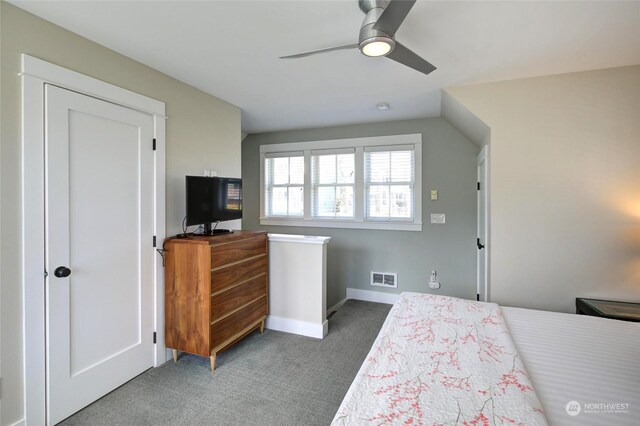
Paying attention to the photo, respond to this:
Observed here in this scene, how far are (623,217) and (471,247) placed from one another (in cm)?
153

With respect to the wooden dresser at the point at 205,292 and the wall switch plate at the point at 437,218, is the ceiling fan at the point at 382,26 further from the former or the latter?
the wall switch plate at the point at 437,218

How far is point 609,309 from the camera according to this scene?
2.34m

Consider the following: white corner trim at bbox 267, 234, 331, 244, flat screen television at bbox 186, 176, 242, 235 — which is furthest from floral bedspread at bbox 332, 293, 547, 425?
flat screen television at bbox 186, 176, 242, 235

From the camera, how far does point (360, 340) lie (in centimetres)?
309

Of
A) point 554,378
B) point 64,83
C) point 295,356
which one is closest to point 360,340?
point 295,356

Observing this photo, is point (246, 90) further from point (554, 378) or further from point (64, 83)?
point (554, 378)

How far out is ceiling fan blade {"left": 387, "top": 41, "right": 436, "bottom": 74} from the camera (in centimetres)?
179

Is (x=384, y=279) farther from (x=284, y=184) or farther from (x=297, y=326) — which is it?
(x=284, y=184)

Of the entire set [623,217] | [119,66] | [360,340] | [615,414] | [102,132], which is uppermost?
[119,66]

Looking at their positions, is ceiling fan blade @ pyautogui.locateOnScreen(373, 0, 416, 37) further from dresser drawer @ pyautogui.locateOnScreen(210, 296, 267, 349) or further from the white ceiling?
dresser drawer @ pyautogui.locateOnScreen(210, 296, 267, 349)

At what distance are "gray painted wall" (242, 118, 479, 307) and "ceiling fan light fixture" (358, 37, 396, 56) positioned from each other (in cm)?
250

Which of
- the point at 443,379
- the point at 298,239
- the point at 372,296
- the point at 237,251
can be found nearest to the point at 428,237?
the point at 372,296

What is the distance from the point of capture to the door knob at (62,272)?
1.93 metres

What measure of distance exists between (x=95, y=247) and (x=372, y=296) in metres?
3.40
